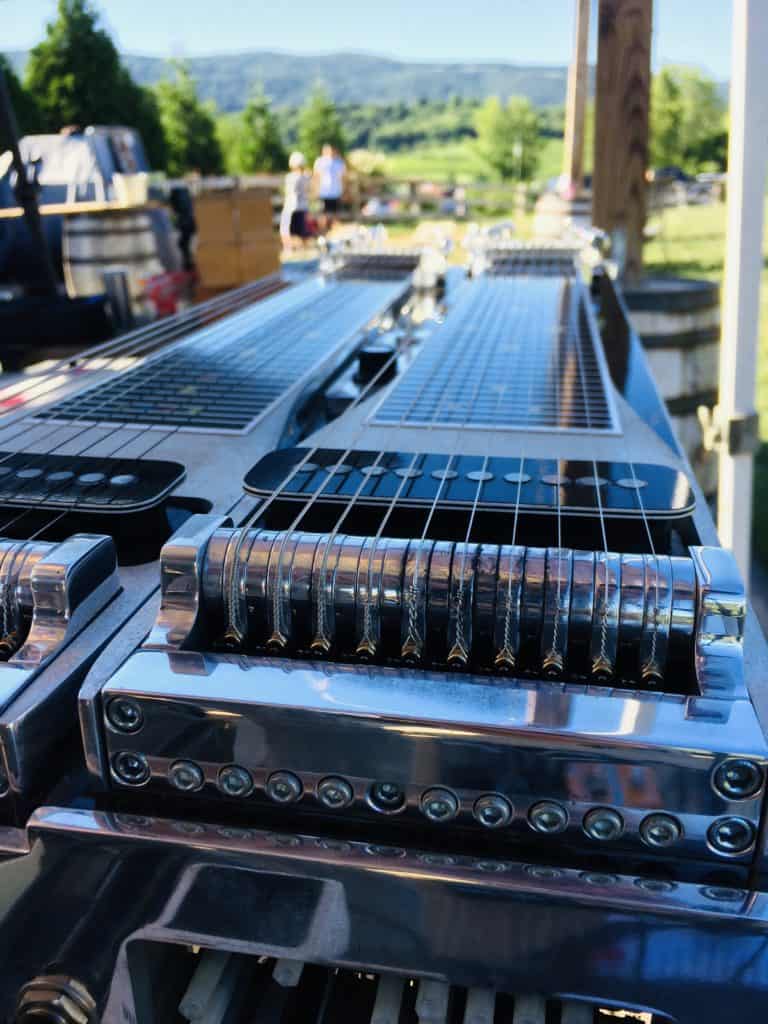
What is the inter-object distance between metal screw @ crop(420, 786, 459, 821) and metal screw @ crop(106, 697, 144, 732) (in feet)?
0.83

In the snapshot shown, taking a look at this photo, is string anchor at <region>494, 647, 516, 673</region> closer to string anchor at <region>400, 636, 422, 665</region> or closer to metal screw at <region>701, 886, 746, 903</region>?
string anchor at <region>400, 636, 422, 665</region>

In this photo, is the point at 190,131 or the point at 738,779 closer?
the point at 738,779

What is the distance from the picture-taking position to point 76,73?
11.7 metres

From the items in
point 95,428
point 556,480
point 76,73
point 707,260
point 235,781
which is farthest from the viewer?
point 707,260

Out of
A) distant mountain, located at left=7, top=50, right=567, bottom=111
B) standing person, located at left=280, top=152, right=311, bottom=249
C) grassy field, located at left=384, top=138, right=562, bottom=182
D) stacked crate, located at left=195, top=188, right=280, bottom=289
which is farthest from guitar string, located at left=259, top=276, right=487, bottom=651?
distant mountain, located at left=7, top=50, right=567, bottom=111

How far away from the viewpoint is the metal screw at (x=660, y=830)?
0.76m

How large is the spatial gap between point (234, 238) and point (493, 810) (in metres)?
4.88

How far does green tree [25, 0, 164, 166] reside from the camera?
11383 millimetres

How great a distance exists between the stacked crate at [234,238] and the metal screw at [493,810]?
470 centimetres

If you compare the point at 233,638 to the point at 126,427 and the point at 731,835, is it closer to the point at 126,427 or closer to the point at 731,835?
the point at 731,835

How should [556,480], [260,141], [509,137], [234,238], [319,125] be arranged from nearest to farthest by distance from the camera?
[556,480], [234,238], [260,141], [319,125], [509,137]

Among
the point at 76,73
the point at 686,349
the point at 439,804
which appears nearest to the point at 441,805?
the point at 439,804

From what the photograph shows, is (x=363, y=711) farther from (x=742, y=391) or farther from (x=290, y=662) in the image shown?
(x=742, y=391)

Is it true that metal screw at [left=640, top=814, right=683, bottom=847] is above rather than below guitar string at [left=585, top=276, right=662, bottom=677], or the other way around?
below
